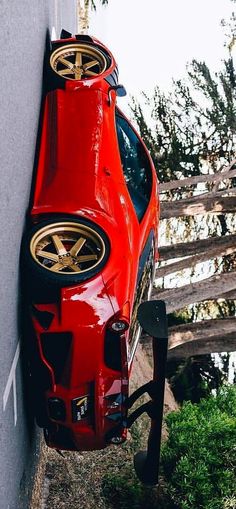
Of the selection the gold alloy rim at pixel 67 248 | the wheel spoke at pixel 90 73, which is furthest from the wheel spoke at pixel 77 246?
the wheel spoke at pixel 90 73

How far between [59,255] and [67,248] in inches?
→ 4.5

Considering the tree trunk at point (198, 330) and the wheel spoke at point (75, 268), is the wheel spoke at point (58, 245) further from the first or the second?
the tree trunk at point (198, 330)

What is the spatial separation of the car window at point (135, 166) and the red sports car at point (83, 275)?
0.02 m

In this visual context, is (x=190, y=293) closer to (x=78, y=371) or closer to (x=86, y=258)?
(x=86, y=258)

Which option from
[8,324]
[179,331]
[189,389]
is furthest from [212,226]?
[8,324]

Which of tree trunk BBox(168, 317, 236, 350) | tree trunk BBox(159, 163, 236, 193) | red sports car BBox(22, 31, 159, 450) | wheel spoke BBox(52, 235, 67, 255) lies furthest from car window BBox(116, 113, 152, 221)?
tree trunk BBox(159, 163, 236, 193)

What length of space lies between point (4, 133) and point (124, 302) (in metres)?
1.46

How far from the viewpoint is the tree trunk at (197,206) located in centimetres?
1032

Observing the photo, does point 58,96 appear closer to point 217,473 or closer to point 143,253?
point 143,253

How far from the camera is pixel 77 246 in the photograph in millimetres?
4738

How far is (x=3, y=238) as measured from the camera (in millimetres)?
3691

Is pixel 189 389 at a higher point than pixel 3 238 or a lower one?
lower

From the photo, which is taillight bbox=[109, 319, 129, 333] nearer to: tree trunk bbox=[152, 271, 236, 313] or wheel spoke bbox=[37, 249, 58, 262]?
wheel spoke bbox=[37, 249, 58, 262]

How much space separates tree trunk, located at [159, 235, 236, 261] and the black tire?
541cm
